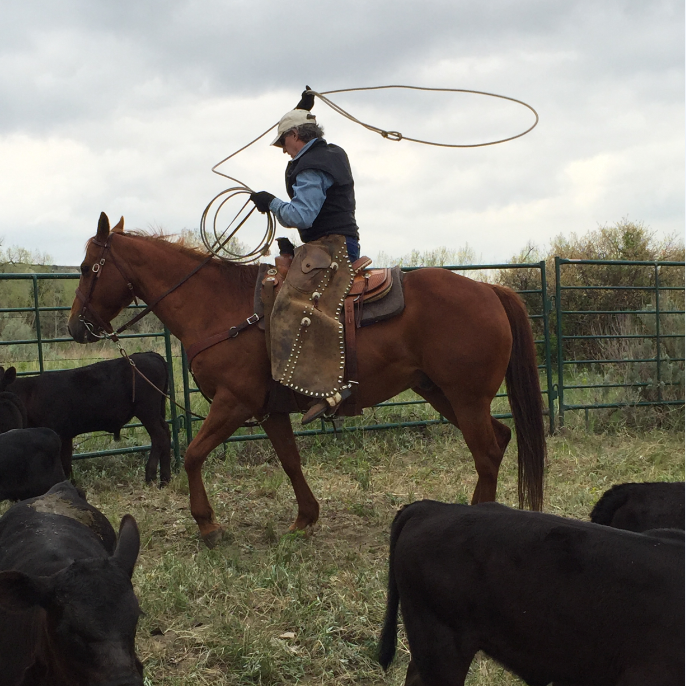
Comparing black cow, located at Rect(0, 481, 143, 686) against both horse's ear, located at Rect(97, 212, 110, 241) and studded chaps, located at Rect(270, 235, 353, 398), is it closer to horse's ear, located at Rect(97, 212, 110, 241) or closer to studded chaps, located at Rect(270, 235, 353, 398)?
studded chaps, located at Rect(270, 235, 353, 398)

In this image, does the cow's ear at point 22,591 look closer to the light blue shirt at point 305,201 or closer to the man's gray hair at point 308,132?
the light blue shirt at point 305,201

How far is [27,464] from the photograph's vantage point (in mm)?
5238

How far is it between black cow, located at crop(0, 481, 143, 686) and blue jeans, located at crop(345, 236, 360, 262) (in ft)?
10.2

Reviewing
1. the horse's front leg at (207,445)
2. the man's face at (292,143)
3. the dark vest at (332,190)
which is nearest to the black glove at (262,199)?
the dark vest at (332,190)

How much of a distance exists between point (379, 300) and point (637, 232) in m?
14.5

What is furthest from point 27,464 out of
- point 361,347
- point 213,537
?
point 361,347

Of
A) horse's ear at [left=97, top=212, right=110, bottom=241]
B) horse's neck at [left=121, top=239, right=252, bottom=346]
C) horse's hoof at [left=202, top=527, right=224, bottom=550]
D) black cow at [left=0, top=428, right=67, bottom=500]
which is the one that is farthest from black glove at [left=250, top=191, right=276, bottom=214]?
horse's hoof at [left=202, top=527, right=224, bottom=550]

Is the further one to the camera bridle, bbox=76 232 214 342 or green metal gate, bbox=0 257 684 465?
green metal gate, bbox=0 257 684 465

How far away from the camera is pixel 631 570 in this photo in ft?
8.45

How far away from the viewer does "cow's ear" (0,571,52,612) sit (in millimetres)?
2328

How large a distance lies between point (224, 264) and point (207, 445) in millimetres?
1395

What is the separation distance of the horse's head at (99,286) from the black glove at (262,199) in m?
1.23

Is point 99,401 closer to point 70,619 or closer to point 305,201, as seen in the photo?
point 305,201

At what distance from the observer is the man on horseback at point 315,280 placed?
5.23 m
